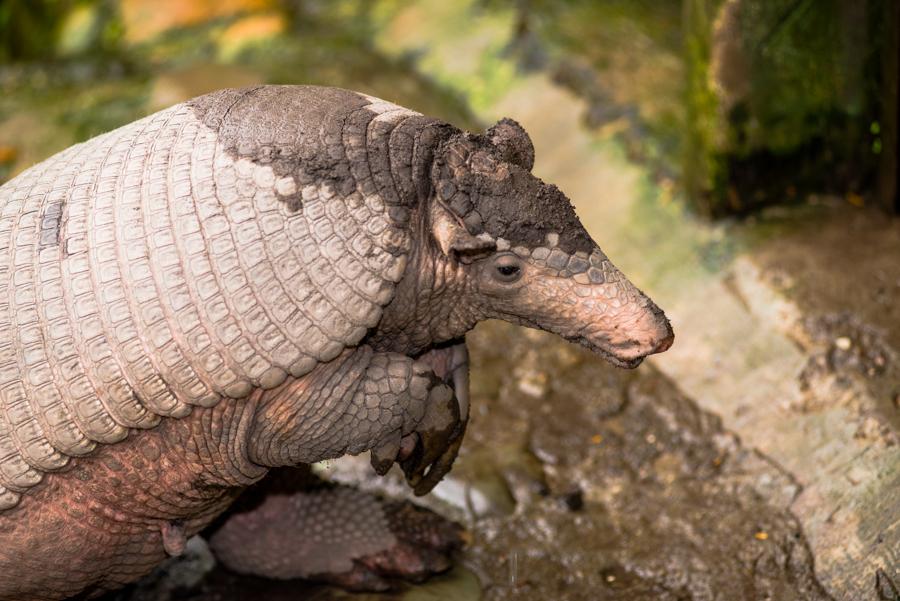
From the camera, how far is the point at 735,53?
579 centimetres

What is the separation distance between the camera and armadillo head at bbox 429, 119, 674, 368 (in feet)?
11.1

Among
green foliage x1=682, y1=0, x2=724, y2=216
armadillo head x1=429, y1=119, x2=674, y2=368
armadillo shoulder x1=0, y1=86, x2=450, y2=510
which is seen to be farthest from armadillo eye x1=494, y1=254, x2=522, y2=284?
green foliage x1=682, y1=0, x2=724, y2=216

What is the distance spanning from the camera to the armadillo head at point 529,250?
3.38 metres

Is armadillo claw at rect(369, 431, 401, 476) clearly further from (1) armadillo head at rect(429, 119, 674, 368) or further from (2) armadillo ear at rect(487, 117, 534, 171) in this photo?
(2) armadillo ear at rect(487, 117, 534, 171)

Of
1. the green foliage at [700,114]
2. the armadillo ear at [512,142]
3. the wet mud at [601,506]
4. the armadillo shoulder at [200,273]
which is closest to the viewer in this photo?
the armadillo shoulder at [200,273]

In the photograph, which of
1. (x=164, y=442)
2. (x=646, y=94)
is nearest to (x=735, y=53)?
(x=646, y=94)

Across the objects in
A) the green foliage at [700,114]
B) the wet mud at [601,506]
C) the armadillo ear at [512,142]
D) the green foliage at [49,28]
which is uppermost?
the green foliage at [700,114]

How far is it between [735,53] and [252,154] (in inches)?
134

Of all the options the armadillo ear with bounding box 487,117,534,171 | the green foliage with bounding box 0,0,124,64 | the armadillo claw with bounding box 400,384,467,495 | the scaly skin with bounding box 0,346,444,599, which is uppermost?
the green foliage with bounding box 0,0,124,64

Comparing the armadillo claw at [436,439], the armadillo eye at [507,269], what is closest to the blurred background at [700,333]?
the armadillo claw at [436,439]

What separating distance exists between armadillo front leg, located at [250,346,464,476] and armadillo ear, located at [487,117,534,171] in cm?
77

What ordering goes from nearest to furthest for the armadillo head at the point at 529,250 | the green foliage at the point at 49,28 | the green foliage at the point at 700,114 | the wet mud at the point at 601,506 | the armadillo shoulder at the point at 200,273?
the armadillo shoulder at the point at 200,273
the armadillo head at the point at 529,250
the wet mud at the point at 601,506
the green foliage at the point at 700,114
the green foliage at the point at 49,28

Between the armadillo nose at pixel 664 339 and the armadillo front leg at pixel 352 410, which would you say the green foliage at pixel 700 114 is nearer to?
the armadillo nose at pixel 664 339

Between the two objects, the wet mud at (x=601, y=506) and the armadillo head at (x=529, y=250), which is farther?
the wet mud at (x=601, y=506)
